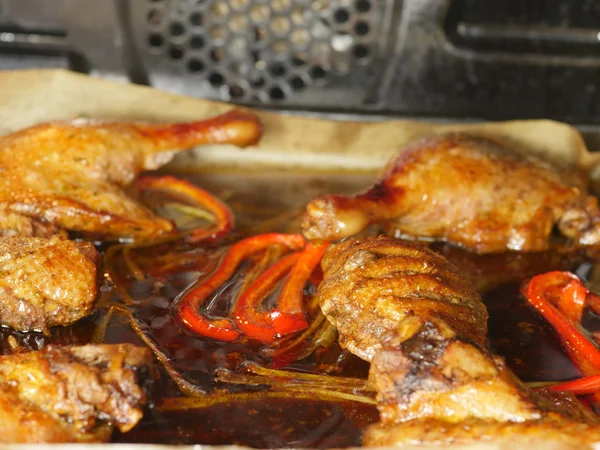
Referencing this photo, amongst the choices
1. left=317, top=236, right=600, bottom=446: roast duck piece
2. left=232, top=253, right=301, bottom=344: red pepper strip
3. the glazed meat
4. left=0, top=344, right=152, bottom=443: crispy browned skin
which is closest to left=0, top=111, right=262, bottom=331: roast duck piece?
the glazed meat

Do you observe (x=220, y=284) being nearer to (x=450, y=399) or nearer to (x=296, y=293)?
(x=296, y=293)

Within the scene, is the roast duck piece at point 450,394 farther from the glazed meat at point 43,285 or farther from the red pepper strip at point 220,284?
the glazed meat at point 43,285

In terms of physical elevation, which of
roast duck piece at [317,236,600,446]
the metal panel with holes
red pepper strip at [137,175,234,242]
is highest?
the metal panel with holes

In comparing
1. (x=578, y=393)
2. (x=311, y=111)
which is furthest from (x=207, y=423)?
(x=311, y=111)

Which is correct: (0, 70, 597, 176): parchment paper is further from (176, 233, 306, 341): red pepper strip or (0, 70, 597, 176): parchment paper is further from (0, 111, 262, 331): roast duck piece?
(176, 233, 306, 341): red pepper strip

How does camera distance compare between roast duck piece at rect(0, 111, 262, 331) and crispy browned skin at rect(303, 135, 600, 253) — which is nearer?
roast duck piece at rect(0, 111, 262, 331)

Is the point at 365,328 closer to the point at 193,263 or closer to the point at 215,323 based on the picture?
the point at 215,323
